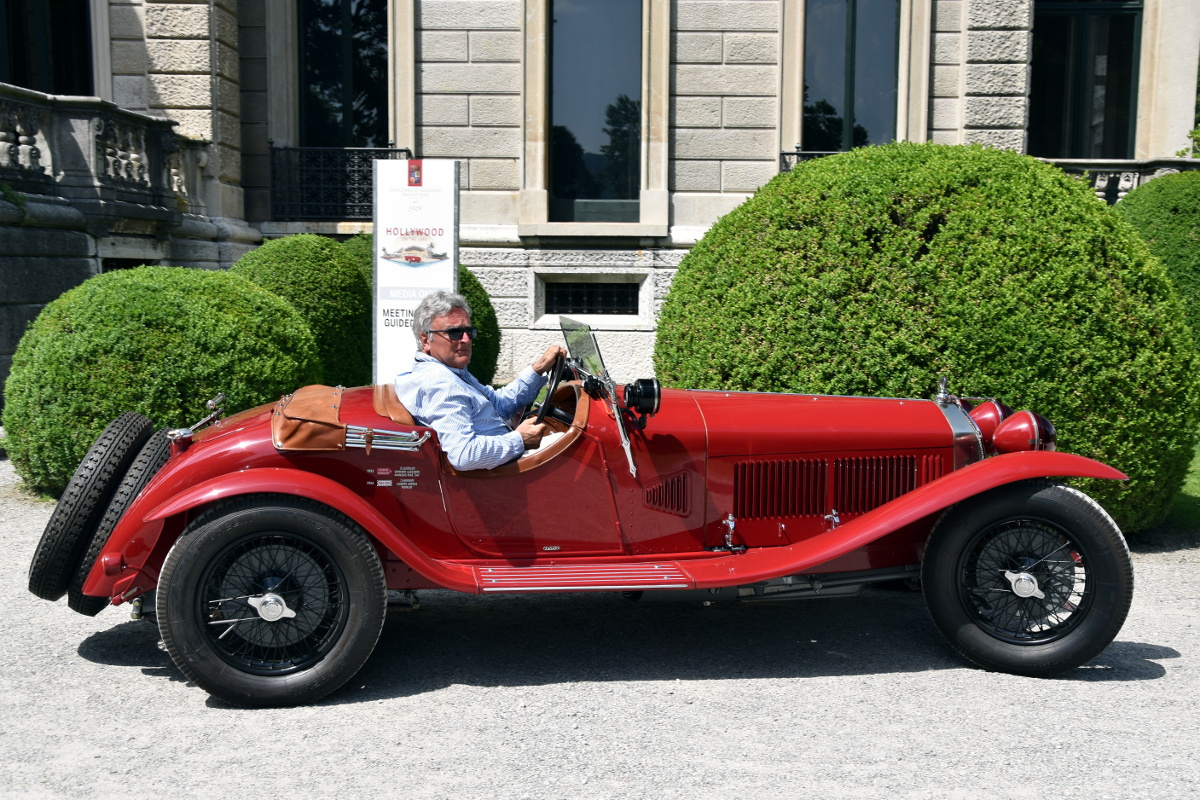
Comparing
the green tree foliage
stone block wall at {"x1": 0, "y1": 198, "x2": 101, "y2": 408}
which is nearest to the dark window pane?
the green tree foliage

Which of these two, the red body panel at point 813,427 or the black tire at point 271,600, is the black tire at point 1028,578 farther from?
the black tire at point 271,600

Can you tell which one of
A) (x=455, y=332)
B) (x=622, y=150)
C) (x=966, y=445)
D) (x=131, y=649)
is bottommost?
(x=131, y=649)

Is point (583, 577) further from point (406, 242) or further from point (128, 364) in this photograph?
point (406, 242)

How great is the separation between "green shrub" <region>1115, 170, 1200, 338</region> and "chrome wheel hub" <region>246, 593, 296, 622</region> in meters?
10.6

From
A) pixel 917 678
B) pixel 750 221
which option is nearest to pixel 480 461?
pixel 917 678

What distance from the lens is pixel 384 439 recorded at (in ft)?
13.1

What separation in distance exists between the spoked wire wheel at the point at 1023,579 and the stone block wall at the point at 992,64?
11.1 meters

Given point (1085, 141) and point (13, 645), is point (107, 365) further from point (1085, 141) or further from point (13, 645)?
point (1085, 141)

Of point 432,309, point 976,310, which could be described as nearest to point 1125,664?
point 976,310

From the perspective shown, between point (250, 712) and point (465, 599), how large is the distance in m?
1.60

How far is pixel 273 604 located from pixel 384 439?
743 millimetres

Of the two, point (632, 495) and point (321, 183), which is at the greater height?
point (321, 183)

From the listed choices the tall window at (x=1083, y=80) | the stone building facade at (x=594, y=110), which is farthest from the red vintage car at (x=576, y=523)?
the tall window at (x=1083, y=80)

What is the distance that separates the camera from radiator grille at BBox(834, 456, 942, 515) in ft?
14.3
